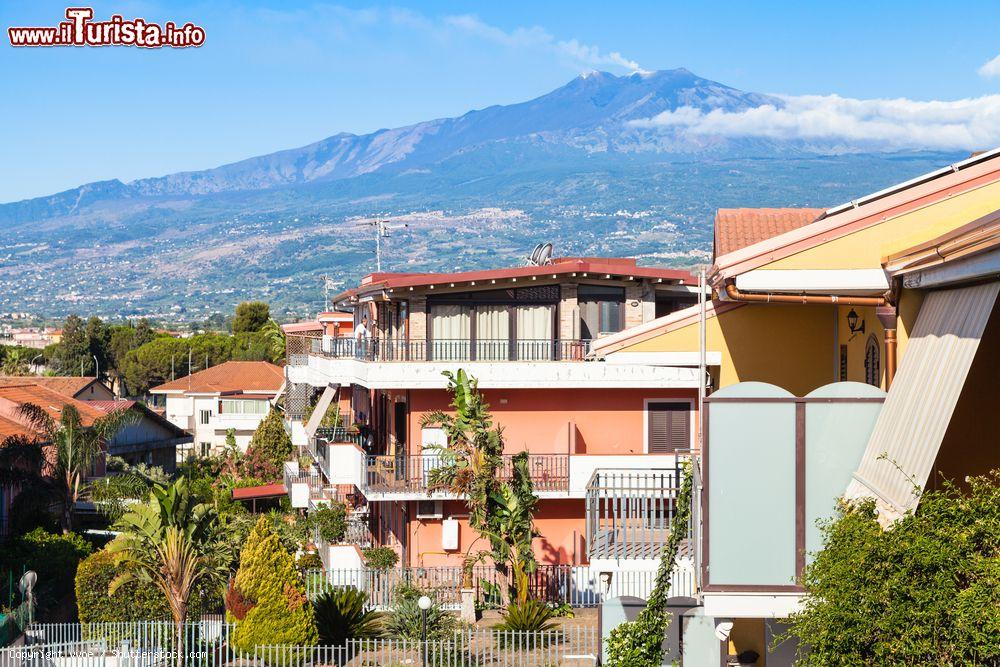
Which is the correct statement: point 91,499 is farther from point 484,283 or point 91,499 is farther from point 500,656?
point 500,656

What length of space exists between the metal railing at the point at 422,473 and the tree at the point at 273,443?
2847 cm

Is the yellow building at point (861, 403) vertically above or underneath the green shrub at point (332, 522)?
above

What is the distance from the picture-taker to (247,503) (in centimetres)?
4938

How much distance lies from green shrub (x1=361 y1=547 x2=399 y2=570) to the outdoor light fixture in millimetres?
16524

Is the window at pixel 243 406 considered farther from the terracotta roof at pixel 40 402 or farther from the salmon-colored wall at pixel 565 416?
the salmon-colored wall at pixel 565 416

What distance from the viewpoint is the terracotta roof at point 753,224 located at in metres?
18.3

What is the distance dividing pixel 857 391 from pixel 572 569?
1734cm

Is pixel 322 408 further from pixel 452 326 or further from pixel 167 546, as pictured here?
pixel 167 546

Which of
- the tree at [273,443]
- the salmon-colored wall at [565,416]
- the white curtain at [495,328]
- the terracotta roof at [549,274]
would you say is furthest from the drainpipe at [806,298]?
the tree at [273,443]

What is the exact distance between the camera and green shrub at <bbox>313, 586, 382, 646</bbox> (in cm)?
2005

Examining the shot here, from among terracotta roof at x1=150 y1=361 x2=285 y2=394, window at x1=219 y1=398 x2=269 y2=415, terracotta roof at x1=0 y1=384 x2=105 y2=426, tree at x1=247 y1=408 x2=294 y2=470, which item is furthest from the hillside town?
terracotta roof at x1=150 y1=361 x2=285 y2=394

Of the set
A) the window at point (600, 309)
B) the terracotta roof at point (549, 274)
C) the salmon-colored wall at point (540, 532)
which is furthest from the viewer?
the window at point (600, 309)

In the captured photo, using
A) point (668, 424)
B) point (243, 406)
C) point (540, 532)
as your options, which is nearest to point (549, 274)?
point (668, 424)

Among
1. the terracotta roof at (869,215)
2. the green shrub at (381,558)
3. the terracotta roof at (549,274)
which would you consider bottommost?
the green shrub at (381,558)
